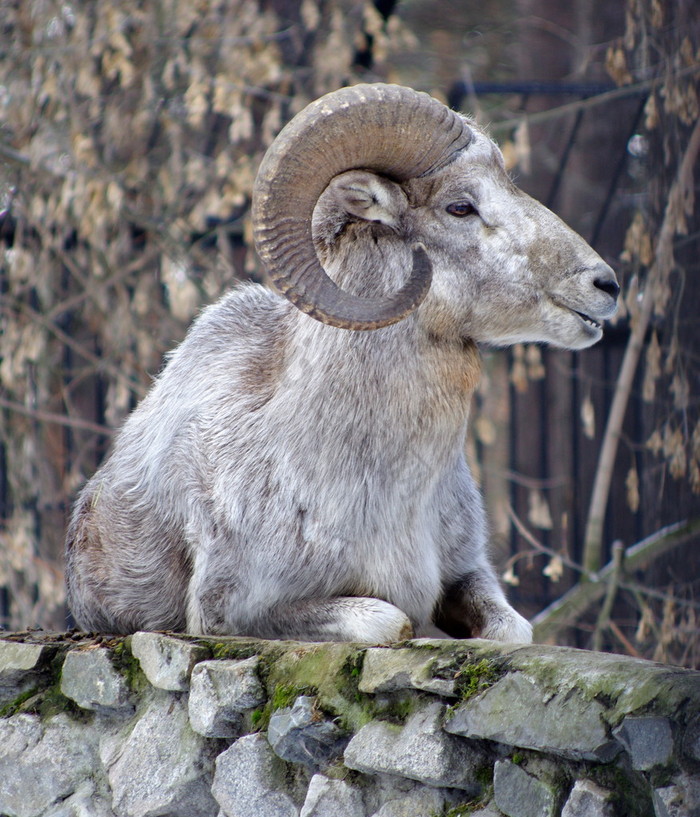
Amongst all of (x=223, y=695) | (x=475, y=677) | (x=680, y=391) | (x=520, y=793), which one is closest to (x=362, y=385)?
(x=223, y=695)

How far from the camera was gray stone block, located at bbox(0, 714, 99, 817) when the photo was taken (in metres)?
3.17

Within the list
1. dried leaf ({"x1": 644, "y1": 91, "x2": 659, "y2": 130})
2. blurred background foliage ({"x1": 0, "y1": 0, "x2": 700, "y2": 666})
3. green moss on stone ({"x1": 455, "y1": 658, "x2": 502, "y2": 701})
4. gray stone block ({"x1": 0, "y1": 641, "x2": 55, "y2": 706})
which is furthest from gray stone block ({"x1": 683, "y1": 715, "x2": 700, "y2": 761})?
dried leaf ({"x1": 644, "y1": 91, "x2": 659, "y2": 130})

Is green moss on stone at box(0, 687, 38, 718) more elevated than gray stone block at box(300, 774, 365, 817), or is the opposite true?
gray stone block at box(300, 774, 365, 817)

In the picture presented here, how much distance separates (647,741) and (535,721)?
0.82ft

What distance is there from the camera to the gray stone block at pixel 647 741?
196cm

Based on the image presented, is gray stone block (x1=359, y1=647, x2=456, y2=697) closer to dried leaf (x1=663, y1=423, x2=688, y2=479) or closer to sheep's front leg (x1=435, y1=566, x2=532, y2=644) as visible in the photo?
sheep's front leg (x1=435, y1=566, x2=532, y2=644)

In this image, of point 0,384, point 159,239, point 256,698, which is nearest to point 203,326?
point 256,698

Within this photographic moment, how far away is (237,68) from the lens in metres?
7.41

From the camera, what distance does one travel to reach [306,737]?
2.61 m

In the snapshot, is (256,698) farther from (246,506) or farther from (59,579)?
(59,579)

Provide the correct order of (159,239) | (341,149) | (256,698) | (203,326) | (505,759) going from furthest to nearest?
(159,239) → (203,326) → (341,149) → (256,698) → (505,759)

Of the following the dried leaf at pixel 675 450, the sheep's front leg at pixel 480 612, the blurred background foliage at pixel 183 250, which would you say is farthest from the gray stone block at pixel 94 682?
the blurred background foliage at pixel 183 250

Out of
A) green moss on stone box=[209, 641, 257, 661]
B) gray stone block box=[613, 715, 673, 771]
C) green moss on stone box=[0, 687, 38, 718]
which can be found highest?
gray stone block box=[613, 715, 673, 771]

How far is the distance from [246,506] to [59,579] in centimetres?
469
